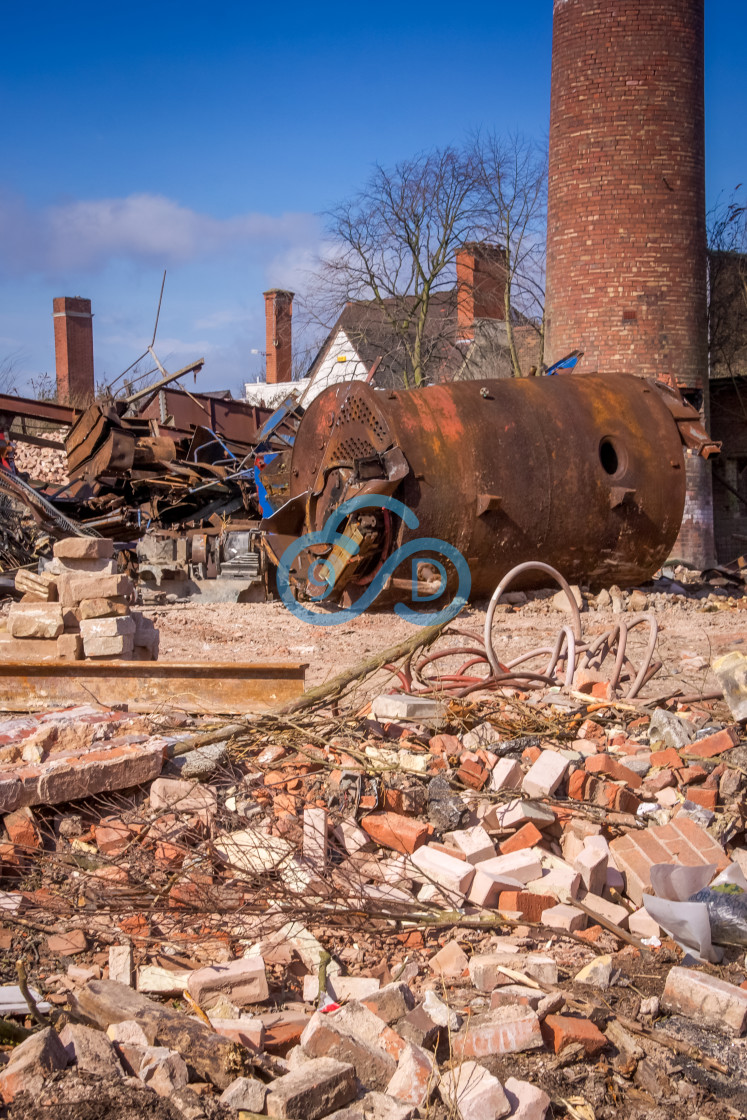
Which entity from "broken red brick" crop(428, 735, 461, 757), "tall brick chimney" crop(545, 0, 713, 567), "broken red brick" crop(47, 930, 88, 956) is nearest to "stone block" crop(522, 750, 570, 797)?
"broken red brick" crop(428, 735, 461, 757)

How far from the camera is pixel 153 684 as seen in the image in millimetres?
5453

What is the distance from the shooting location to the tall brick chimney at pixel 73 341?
33938 mm

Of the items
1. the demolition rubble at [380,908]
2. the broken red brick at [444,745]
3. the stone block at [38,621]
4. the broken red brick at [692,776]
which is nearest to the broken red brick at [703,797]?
the demolition rubble at [380,908]

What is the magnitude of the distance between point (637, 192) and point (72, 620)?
41.6ft

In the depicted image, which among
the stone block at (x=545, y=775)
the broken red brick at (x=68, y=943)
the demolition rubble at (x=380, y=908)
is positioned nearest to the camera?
the demolition rubble at (x=380, y=908)

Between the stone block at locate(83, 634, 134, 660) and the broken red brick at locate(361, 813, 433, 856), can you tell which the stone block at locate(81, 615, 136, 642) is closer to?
the stone block at locate(83, 634, 134, 660)

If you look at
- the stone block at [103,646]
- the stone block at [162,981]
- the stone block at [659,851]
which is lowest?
the stone block at [162,981]

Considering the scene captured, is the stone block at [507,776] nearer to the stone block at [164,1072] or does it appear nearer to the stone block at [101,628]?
the stone block at [164,1072]

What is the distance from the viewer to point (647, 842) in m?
3.71

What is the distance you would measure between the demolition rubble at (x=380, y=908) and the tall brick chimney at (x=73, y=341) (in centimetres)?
3125

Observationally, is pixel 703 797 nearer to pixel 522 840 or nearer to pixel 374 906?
pixel 522 840

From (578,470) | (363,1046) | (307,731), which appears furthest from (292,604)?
(363,1046)

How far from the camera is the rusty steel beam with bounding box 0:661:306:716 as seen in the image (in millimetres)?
5332

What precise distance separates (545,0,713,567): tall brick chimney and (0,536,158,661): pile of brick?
11250 mm
